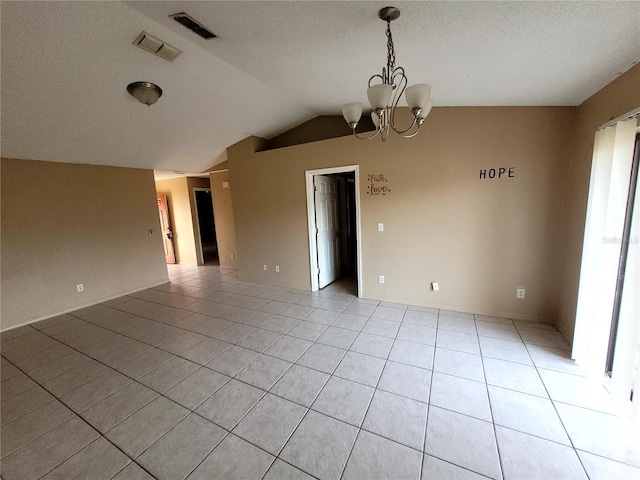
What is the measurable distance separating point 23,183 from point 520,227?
21.0 feet

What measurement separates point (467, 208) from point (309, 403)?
272cm

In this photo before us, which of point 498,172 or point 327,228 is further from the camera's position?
point 327,228

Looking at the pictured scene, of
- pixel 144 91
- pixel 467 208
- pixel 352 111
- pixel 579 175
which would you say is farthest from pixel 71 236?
pixel 579 175

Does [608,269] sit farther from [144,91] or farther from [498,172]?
[144,91]

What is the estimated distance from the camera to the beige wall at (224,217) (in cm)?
583

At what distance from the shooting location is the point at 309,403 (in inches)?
74.0

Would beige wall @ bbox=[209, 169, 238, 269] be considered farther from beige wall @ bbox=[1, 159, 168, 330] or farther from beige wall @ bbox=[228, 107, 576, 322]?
beige wall @ bbox=[228, 107, 576, 322]

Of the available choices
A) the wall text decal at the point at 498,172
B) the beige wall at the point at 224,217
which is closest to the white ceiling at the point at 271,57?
the wall text decal at the point at 498,172

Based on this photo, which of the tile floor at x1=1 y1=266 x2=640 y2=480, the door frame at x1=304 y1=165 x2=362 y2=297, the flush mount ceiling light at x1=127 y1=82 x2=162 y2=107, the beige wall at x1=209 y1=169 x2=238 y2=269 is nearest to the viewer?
the tile floor at x1=1 y1=266 x2=640 y2=480

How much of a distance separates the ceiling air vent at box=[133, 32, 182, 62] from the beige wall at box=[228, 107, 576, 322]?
2.02 metres

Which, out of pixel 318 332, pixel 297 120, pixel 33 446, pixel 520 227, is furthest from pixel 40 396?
pixel 520 227

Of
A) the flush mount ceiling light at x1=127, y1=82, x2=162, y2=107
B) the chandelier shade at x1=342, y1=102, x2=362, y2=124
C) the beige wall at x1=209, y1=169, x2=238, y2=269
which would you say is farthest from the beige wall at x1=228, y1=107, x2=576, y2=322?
the beige wall at x1=209, y1=169, x2=238, y2=269

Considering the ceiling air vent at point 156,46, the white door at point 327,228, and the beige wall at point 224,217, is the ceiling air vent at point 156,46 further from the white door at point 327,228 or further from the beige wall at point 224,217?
the beige wall at point 224,217

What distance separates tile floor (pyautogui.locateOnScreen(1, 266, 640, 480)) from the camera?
4.73 feet
